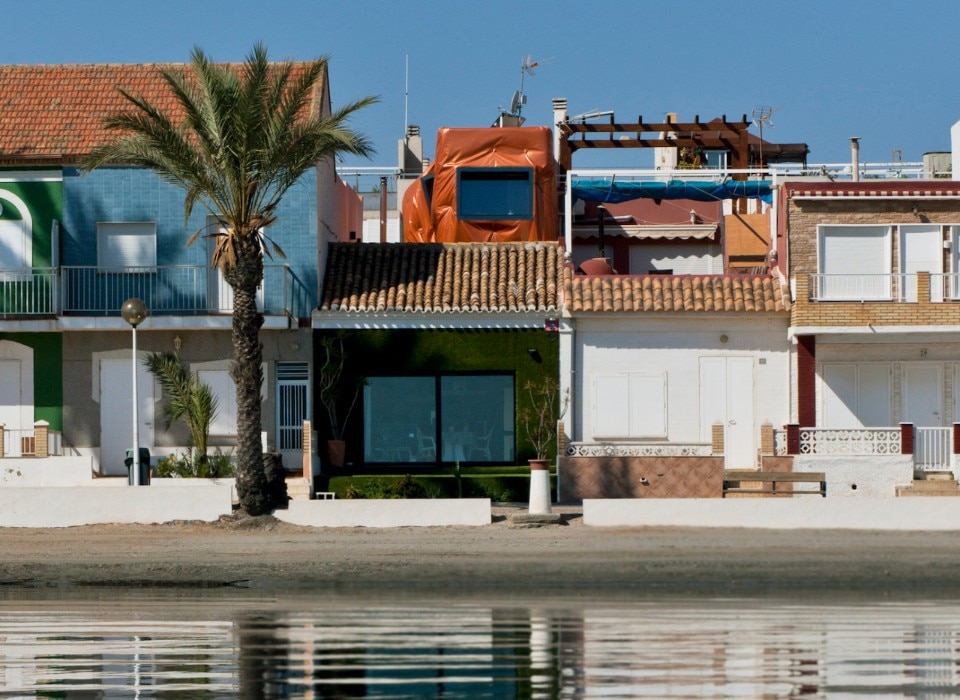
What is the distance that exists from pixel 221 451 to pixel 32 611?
1115 centimetres

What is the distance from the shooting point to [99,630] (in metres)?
19.0

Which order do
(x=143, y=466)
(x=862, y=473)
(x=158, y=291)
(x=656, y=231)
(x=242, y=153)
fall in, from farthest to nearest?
(x=656, y=231), (x=158, y=291), (x=862, y=473), (x=143, y=466), (x=242, y=153)

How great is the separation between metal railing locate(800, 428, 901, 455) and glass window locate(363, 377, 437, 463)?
7865mm

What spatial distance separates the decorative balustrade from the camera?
1232 inches

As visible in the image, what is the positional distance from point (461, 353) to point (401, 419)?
6.36 feet

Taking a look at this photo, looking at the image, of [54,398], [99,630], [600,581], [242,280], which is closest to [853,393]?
[600,581]

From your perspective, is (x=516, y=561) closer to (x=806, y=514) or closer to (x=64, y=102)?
(x=806, y=514)

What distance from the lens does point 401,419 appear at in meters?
33.1

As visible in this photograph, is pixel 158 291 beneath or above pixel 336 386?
above

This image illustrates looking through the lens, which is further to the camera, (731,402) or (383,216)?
(383,216)

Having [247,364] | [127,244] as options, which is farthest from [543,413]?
[127,244]

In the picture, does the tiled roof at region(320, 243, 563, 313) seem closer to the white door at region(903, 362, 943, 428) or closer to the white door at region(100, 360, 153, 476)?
the white door at region(100, 360, 153, 476)

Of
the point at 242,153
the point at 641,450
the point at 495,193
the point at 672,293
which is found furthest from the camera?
the point at 495,193

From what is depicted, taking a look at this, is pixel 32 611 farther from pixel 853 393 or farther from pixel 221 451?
pixel 853 393
